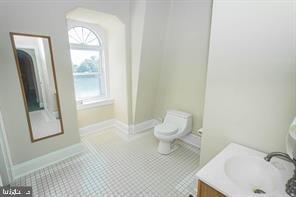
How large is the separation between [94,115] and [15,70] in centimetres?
157

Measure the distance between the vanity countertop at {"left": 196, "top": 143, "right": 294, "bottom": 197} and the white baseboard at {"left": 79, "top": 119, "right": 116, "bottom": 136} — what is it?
2520 millimetres

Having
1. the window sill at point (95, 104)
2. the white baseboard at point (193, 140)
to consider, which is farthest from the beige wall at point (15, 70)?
the white baseboard at point (193, 140)

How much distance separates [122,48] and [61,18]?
958mm

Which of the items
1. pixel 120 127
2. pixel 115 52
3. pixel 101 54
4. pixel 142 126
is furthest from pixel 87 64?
pixel 142 126

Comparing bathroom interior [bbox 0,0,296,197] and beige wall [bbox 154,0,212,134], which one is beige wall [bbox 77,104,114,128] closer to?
bathroom interior [bbox 0,0,296,197]

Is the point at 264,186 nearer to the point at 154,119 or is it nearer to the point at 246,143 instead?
the point at 246,143

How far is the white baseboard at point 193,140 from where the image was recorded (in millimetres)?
2533

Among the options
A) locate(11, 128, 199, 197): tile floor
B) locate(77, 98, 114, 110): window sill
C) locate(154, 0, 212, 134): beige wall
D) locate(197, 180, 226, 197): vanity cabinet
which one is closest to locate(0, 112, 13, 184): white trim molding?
locate(11, 128, 199, 197): tile floor

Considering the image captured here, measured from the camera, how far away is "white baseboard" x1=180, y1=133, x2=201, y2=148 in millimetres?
2533

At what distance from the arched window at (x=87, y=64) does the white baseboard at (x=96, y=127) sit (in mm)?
505

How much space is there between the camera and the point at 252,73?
3.88ft

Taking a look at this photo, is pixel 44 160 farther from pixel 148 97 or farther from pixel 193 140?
pixel 193 140

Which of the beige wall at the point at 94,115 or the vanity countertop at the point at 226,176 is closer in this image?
the vanity countertop at the point at 226,176

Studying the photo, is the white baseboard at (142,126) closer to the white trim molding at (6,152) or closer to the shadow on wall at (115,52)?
the shadow on wall at (115,52)
